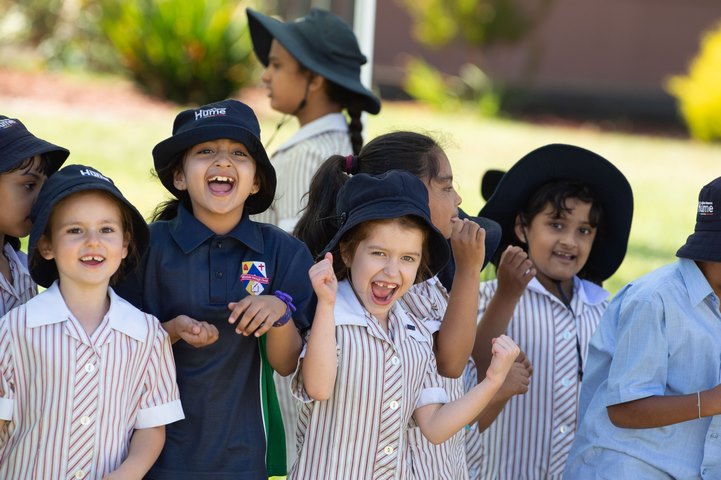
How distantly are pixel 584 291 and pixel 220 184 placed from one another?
1.74 metres

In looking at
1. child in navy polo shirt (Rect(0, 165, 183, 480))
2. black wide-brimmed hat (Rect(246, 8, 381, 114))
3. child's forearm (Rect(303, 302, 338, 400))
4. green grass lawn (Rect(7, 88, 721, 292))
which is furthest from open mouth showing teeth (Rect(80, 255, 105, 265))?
green grass lawn (Rect(7, 88, 721, 292))

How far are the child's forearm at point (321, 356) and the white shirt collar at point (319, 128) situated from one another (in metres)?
1.90

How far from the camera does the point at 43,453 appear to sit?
3191 mm

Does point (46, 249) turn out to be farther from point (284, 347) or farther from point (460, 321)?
point (460, 321)

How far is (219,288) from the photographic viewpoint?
11.3 ft

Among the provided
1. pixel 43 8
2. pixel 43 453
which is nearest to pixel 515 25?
pixel 43 8

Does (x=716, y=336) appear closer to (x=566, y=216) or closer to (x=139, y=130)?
(x=566, y=216)

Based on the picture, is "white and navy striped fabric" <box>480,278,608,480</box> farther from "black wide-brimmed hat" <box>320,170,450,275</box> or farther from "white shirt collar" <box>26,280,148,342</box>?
"white shirt collar" <box>26,280,148,342</box>

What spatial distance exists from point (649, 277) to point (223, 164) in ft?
4.77

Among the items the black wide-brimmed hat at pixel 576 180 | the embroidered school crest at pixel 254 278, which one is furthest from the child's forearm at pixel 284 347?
the black wide-brimmed hat at pixel 576 180

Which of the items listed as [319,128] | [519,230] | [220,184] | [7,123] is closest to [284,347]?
[220,184]

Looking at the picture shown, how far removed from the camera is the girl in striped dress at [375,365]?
11.2 ft

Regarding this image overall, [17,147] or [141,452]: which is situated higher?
[17,147]

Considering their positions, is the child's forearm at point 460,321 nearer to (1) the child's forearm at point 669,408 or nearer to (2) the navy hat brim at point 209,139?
(1) the child's forearm at point 669,408
